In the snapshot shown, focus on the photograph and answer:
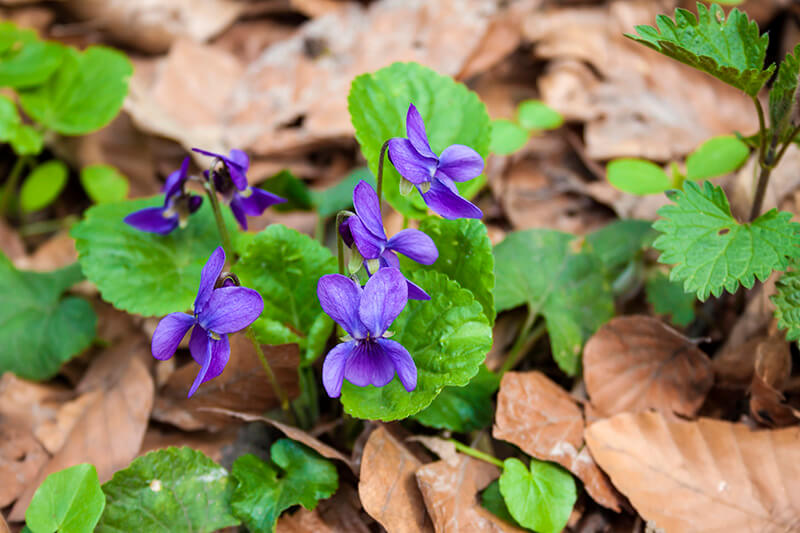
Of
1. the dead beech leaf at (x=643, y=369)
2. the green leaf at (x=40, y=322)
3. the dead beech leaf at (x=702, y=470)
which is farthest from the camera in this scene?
the green leaf at (x=40, y=322)

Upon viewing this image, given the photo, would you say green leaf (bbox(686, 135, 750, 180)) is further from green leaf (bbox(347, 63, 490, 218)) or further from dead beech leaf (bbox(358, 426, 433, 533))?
dead beech leaf (bbox(358, 426, 433, 533))

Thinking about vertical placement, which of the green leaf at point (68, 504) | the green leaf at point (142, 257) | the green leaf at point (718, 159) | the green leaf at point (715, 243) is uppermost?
the green leaf at point (715, 243)

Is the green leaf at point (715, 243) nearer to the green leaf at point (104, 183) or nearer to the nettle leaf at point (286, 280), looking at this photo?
the nettle leaf at point (286, 280)

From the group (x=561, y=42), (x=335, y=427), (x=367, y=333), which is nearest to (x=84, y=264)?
(x=335, y=427)

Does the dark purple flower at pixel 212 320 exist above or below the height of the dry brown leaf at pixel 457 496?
above

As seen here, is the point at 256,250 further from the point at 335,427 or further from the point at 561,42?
the point at 561,42

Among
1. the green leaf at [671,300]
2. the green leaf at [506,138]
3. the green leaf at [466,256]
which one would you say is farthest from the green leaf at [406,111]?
the green leaf at [671,300]

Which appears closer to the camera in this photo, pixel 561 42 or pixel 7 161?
pixel 7 161

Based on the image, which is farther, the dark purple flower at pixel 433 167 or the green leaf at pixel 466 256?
the green leaf at pixel 466 256
